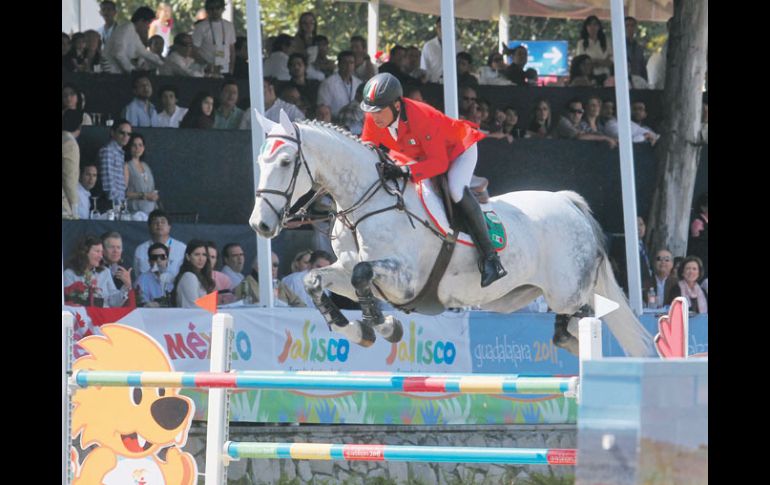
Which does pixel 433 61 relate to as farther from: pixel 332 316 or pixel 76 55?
pixel 332 316

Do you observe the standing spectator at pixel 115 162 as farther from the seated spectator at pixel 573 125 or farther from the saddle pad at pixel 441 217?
the seated spectator at pixel 573 125

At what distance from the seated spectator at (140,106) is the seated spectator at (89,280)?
1.57 metres

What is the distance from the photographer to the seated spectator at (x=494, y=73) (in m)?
12.2

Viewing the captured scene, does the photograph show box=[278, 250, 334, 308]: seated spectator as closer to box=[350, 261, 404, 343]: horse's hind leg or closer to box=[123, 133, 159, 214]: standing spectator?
box=[123, 133, 159, 214]: standing spectator

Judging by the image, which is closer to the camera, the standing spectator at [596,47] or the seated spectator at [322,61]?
the seated spectator at [322,61]

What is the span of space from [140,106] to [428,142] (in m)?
4.39

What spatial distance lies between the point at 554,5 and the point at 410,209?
8.93 metres

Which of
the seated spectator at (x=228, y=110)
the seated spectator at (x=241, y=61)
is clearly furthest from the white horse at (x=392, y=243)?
the seated spectator at (x=241, y=61)

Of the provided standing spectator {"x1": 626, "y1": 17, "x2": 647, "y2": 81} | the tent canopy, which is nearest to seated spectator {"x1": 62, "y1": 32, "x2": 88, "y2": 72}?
the tent canopy

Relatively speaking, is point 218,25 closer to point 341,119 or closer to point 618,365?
point 341,119
